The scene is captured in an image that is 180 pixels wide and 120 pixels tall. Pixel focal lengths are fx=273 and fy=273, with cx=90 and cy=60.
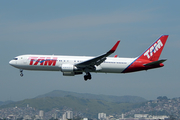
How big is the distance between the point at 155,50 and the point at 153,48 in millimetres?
561

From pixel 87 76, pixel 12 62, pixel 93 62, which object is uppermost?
pixel 12 62

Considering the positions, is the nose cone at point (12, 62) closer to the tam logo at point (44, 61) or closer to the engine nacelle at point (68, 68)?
the tam logo at point (44, 61)

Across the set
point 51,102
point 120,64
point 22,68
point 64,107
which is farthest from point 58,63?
point 51,102

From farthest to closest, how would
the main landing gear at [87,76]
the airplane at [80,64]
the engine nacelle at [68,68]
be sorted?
the main landing gear at [87,76]
the airplane at [80,64]
the engine nacelle at [68,68]

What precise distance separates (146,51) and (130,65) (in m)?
5.35

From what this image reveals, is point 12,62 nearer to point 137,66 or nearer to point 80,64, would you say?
point 80,64

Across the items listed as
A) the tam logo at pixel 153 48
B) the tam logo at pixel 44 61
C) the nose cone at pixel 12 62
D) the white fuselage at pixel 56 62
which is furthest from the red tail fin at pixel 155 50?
the nose cone at pixel 12 62

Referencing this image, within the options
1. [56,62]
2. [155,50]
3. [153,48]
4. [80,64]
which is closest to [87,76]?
[80,64]

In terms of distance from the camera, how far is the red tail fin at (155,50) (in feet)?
169

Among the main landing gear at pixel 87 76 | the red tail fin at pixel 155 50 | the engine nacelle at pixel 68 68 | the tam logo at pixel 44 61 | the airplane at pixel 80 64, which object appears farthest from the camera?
the red tail fin at pixel 155 50

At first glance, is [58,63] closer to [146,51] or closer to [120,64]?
[120,64]

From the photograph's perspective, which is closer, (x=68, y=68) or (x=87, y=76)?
(x=68, y=68)

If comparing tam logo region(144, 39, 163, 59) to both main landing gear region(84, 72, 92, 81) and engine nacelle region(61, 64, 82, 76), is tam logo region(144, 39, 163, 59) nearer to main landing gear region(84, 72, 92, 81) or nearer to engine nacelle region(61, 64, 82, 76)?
main landing gear region(84, 72, 92, 81)

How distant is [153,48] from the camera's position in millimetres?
52781
